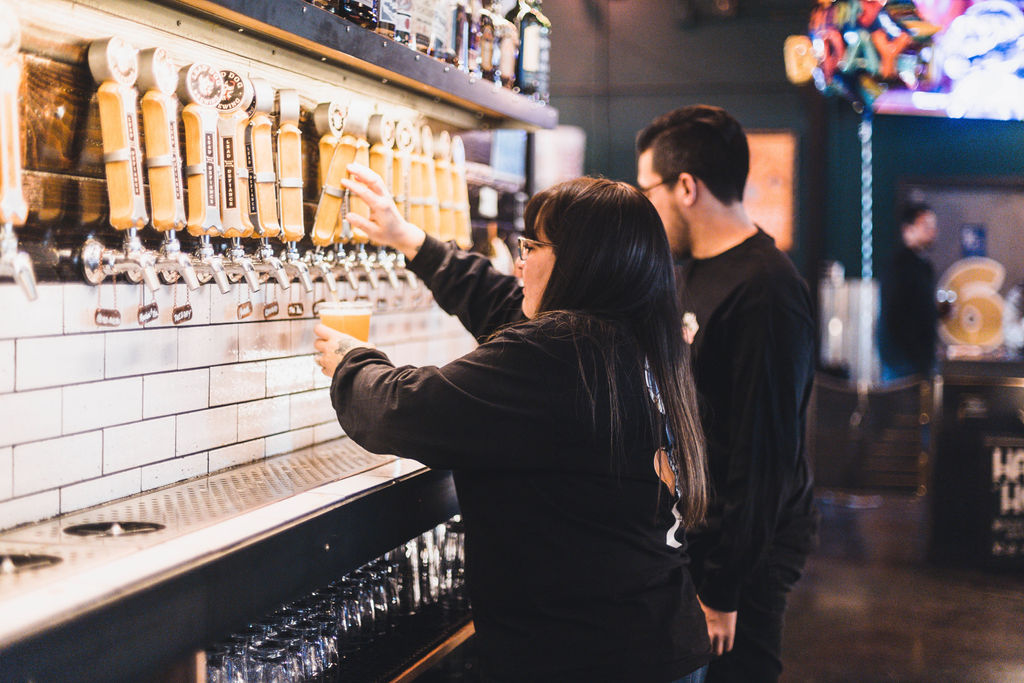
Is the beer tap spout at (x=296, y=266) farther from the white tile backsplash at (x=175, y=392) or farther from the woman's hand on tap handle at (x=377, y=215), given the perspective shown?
the white tile backsplash at (x=175, y=392)

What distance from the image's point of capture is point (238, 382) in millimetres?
2355

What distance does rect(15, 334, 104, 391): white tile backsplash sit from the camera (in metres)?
1.75

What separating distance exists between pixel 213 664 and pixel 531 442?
0.75 m

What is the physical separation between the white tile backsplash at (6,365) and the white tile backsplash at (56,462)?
0.11 meters

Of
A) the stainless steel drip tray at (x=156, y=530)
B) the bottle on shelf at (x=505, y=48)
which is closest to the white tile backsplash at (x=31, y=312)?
the stainless steel drip tray at (x=156, y=530)

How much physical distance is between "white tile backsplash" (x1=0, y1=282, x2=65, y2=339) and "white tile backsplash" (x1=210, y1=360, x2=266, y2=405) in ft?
1.60

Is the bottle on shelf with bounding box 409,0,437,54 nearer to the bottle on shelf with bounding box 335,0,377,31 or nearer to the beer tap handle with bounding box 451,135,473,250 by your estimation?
the bottle on shelf with bounding box 335,0,377,31

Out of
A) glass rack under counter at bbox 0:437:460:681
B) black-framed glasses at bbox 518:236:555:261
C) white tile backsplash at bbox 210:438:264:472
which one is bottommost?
glass rack under counter at bbox 0:437:460:681

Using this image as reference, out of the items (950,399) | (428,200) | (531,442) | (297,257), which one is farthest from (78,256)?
(950,399)

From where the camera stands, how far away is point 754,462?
7.35 feet

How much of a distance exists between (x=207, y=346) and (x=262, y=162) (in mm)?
436

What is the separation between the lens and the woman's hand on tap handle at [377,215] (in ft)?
7.57

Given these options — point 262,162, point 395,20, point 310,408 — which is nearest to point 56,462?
point 262,162

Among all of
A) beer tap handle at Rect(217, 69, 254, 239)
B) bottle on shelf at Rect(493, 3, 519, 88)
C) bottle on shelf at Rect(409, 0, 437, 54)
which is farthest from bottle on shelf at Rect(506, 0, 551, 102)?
beer tap handle at Rect(217, 69, 254, 239)
